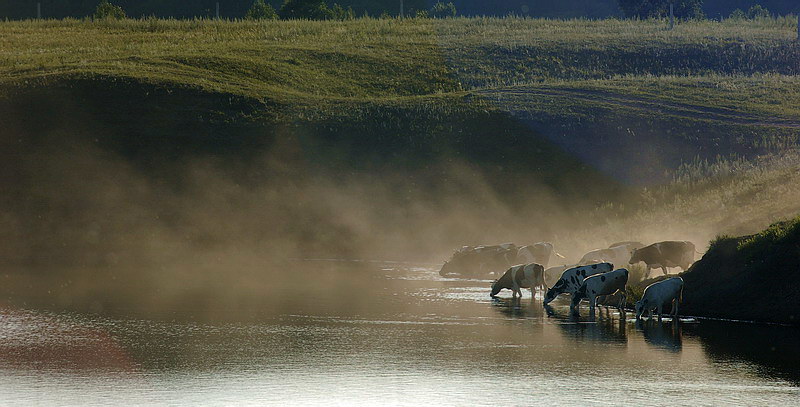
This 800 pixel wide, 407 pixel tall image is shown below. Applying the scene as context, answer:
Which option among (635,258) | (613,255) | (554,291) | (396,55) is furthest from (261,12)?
(554,291)

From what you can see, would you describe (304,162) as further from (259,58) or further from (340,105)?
(259,58)

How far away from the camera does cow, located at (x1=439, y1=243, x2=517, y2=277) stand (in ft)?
151

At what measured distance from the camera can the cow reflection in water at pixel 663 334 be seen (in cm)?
2383

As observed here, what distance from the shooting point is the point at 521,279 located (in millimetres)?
35625

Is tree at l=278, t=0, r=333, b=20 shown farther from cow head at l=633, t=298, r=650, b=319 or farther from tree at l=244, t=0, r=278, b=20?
cow head at l=633, t=298, r=650, b=319

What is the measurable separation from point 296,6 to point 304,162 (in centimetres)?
9564

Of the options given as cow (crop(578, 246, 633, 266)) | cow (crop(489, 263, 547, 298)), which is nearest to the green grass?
cow (crop(578, 246, 633, 266))

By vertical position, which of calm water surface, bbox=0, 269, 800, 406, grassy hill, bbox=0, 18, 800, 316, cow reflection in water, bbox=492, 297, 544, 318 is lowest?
calm water surface, bbox=0, 269, 800, 406

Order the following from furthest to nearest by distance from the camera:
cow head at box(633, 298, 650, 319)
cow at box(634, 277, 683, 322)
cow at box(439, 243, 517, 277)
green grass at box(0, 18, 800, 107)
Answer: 1. green grass at box(0, 18, 800, 107)
2. cow at box(439, 243, 517, 277)
3. cow head at box(633, 298, 650, 319)
4. cow at box(634, 277, 683, 322)

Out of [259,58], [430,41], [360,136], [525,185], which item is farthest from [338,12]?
[525,185]

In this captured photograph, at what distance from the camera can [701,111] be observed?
3543 inches

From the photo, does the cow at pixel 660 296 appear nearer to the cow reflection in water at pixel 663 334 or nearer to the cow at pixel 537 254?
the cow reflection in water at pixel 663 334

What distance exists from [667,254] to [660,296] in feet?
30.3

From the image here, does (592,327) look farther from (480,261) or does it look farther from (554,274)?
(480,261)
